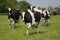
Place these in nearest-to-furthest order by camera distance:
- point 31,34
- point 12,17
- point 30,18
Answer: point 30,18, point 31,34, point 12,17

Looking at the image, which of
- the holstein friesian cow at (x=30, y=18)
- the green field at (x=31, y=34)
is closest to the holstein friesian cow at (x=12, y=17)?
the green field at (x=31, y=34)

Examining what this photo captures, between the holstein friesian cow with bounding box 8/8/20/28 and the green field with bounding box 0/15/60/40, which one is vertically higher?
the holstein friesian cow with bounding box 8/8/20/28

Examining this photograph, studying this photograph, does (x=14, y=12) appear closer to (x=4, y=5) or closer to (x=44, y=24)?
(x=44, y=24)

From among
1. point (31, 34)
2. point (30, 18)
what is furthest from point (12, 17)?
point (30, 18)

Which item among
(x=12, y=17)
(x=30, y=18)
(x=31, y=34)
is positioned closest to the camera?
(x=30, y=18)

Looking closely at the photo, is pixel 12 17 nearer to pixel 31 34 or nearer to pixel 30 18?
pixel 31 34

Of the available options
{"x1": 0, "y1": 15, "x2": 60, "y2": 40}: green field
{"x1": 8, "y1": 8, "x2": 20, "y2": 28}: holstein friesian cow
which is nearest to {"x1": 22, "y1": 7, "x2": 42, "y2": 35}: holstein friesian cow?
{"x1": 0, "y1": 15, "x2": 60, "y2": 40}: green field

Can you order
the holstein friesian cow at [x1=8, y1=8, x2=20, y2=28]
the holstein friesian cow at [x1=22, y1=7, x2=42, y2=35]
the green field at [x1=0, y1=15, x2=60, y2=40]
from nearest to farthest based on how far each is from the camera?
the green field at [x1=0, y1=15, x2=60, y2=40] → the holstein friesian cow at [x1=22, y1=7, x2=42, y2=35] → the holstein friesian cow at [x1=8, y1=8, x2=20, y2=28]

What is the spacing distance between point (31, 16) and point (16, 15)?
5935mm

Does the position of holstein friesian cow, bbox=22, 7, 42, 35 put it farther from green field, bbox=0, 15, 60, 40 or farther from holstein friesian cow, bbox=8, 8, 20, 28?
holstein friesian cow, bbox=8, 8, 20, 28

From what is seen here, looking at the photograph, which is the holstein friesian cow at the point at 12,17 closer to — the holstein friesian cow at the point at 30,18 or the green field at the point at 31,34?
the green field at the point at 31,34

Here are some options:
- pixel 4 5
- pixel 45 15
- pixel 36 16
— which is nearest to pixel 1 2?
pixel 4 5

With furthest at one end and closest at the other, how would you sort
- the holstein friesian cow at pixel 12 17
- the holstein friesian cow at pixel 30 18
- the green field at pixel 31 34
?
the holstein friesian cow at pixel 12 17
the holstein friesian cow at pixel 30 18
the green field at pixel 31 34

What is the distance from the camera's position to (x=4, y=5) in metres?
95.8
